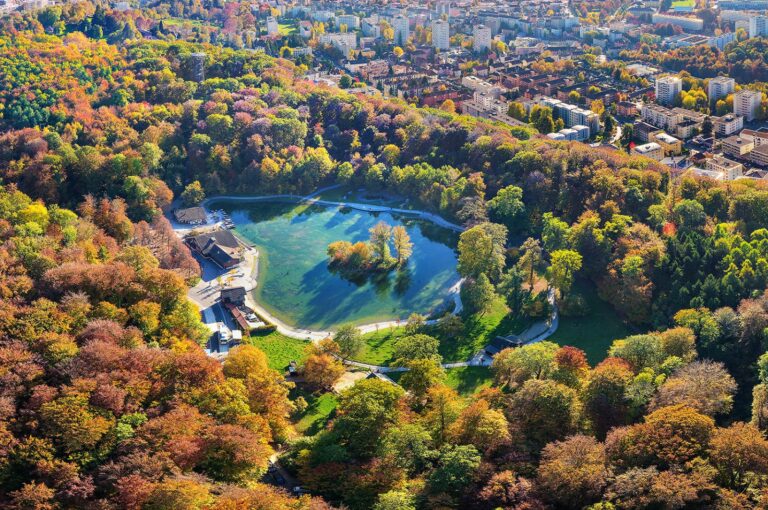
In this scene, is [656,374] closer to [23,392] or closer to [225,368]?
[225,368]

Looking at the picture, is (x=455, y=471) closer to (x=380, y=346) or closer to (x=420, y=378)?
(x=420, y=378)

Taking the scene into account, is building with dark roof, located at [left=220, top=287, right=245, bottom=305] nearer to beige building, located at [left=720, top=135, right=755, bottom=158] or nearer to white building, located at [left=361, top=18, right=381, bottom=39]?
beige building, located at [left=720, top=135, right=755, bottom=158]

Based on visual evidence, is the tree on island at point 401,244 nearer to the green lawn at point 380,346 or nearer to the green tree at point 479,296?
the green tree at point 479,296

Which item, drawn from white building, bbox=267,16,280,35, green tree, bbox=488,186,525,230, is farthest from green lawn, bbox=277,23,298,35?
green tree, bbox=488,186,525,230

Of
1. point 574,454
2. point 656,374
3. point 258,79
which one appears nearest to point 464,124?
point 258,79

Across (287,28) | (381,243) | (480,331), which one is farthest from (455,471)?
(287,28)

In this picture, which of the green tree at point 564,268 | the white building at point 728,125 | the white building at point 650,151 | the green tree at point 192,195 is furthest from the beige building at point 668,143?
the green tree at point 192,195

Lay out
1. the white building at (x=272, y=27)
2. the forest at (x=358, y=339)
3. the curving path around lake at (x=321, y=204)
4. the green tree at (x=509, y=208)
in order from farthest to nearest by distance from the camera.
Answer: the white building at (x=272, y=27)
the green tree at (x=509, y=208)
the curving path around lake at (x=321, y=204)
the forest at (x=358, y=339)
